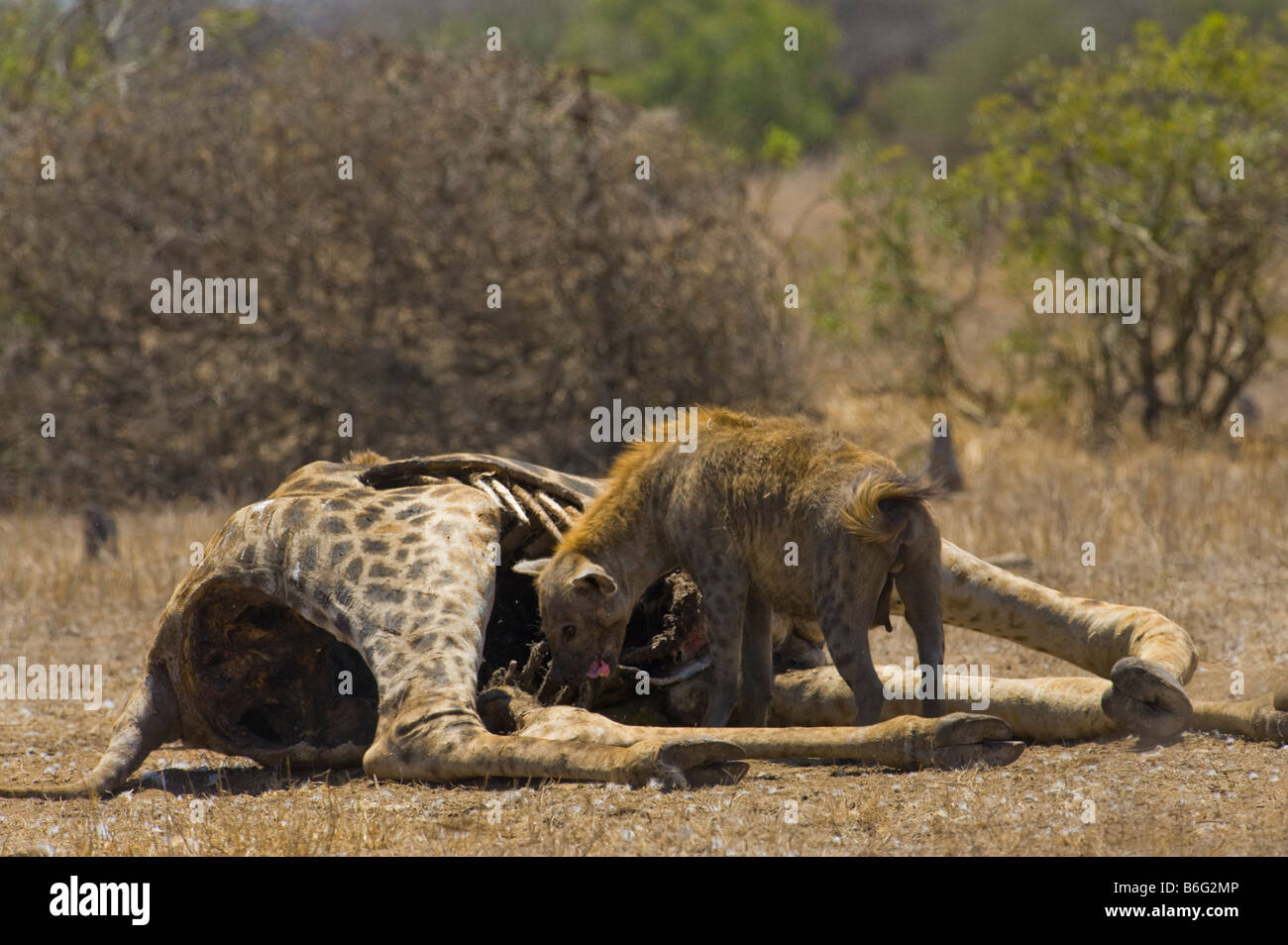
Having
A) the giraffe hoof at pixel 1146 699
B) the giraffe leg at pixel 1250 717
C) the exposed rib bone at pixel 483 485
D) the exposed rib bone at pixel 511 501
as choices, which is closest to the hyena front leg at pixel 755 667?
the exposed rib bone at pixel 511 501

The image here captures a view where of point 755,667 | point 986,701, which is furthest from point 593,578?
point 986,701

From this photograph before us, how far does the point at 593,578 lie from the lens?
588cm

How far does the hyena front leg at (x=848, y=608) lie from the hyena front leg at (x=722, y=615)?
39 cm

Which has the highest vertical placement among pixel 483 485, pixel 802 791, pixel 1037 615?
pixel 483 485

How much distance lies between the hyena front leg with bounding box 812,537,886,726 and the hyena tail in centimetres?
12

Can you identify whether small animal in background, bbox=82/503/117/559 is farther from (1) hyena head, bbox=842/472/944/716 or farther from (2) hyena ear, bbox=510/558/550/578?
(1) hyena head, bbox=842/472/944/716

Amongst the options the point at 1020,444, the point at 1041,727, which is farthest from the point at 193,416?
the point at 1041,727

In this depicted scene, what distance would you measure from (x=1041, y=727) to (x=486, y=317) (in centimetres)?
931

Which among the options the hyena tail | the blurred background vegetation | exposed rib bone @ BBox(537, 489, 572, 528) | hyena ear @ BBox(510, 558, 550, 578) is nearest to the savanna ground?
the hyena tail

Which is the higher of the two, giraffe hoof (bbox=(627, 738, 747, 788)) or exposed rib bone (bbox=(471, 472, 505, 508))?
exposed rib bone (bbox=(471, 472, 505, 508))

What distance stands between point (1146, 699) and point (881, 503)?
Result: 1.06 meters

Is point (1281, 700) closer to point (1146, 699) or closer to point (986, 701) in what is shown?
point (1146, 699)

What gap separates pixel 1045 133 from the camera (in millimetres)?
15570

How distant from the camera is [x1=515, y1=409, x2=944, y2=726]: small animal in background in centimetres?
555
